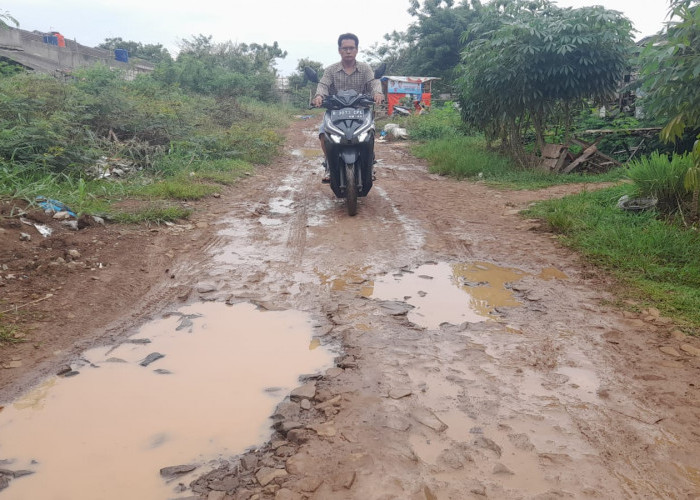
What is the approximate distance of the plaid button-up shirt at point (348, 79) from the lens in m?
6.21

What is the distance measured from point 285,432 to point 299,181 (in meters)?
6.34

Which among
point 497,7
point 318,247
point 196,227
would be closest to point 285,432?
point 318,247

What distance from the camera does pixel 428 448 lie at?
192 centimetres

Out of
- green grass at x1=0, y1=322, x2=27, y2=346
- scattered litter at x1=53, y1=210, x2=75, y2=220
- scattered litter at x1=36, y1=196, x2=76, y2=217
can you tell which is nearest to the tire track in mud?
green grass at x1=0, y1=322, x2=27, y2=346

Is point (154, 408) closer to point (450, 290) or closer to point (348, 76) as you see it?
point (450, 290)

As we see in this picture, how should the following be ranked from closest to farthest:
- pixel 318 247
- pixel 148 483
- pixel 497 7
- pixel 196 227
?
1. pixel 148 483
2. pixel 318 247
3. pixel 196 227
4. pixel 497 7

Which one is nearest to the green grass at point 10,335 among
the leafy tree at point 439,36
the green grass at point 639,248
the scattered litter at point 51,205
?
the scattered litter at point 51,205

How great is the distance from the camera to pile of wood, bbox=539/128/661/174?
28.1 feet

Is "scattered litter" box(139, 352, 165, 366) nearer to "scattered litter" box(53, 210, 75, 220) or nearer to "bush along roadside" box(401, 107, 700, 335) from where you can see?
"scattered litter" box(53, 210, 75, 220)

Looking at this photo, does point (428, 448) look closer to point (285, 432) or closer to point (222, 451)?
point (285, 432)

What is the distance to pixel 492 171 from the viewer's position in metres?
8.68

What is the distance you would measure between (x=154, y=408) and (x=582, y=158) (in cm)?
822

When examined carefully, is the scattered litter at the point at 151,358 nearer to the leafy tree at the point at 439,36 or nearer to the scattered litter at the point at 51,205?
the scattered litter at the point at 51,205

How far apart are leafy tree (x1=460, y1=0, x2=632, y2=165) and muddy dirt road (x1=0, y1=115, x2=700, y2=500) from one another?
3889 millimetres
